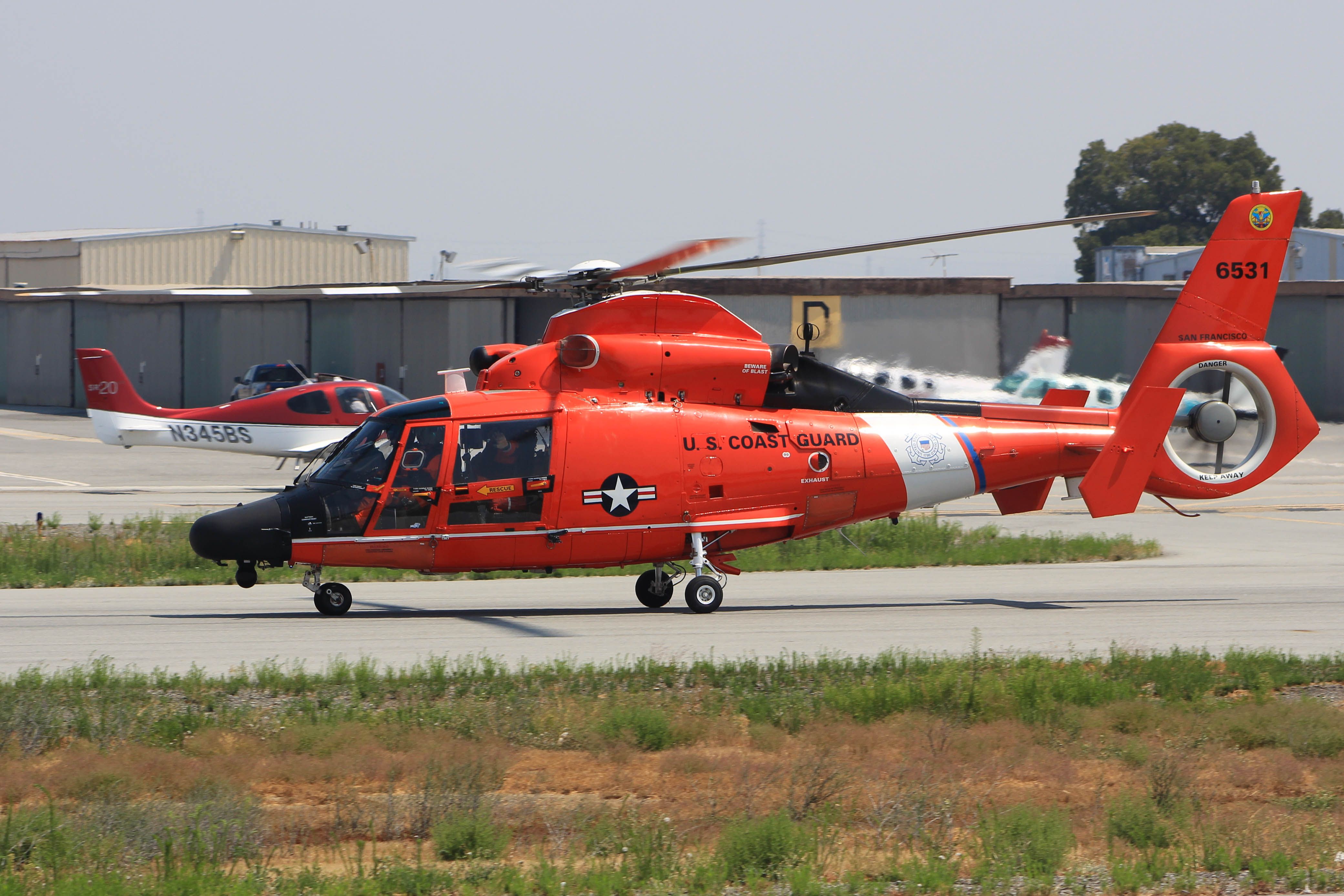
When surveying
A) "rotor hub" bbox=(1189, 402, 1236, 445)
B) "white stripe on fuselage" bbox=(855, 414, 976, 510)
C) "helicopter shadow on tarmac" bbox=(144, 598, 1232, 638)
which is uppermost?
"rotor hub" bbox=(1189, 402, 1236, 445)

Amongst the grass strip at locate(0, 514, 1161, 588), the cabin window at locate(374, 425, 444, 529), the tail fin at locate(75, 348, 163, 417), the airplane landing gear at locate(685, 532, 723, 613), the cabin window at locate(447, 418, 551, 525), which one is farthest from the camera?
the tail fin at locate(75, 348, 163, 417)

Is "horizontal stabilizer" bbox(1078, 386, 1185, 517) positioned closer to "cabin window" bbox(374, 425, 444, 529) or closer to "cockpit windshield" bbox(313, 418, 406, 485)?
"cabin window" bbox(374, 425, 444, 529)

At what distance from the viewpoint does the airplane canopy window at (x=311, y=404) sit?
27109 millimetres

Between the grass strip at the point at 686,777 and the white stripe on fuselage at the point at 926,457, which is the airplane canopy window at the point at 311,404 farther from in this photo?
the grass strip at the point at 686,777

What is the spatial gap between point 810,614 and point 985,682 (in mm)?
4291

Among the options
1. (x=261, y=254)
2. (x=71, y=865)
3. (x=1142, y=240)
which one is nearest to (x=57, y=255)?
(x=261, y=254)

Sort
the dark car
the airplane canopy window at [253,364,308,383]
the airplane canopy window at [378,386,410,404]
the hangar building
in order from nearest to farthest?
the airplane canopy window at [378,386,410,404], the dark car, the airplane canopy window at [253,364,308,383], the hangar building

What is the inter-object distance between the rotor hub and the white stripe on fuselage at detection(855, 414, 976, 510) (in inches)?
126

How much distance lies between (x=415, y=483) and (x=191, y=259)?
64.5m

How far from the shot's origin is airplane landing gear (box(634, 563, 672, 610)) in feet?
49.8

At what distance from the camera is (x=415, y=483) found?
44.9 feet

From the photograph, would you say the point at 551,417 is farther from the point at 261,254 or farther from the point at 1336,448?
the point at 261,254

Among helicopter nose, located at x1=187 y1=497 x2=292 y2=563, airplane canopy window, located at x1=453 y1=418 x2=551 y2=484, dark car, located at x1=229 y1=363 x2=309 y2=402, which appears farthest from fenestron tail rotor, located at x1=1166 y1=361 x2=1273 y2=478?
dark car, located at x1=229 y1=363 x2=309 y2=402

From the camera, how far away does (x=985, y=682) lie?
34.6 feet
